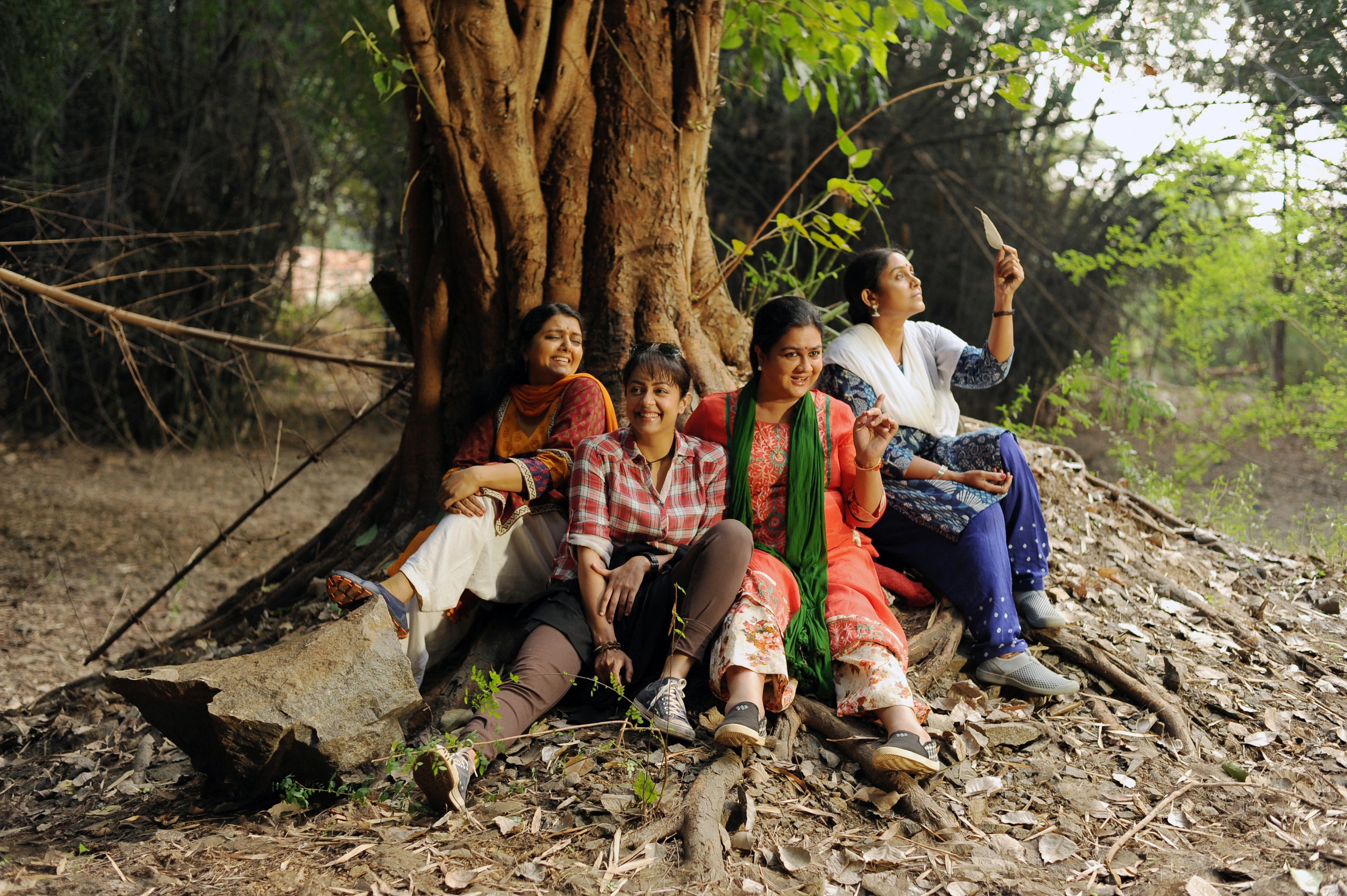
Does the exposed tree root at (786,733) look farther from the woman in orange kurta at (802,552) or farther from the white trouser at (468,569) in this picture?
the white trouser at (468,569)

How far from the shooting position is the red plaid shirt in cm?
305

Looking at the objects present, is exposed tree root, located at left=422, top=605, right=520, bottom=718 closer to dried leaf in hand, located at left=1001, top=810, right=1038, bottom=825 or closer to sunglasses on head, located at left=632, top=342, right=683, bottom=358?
sunglasses on head, located at left=632, top=342, right=683, bottom=358

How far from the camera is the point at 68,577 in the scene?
6.45m

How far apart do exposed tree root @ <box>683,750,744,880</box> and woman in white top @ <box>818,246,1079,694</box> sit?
1089mm

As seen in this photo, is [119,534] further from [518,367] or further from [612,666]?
[612,666]

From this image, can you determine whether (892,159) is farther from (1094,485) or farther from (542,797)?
(542,797)

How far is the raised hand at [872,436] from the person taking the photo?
2.93 metres

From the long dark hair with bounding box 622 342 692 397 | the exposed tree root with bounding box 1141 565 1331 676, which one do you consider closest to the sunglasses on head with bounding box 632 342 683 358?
the long dark hair with bounding box 622 342 692 397

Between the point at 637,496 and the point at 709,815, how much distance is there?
106cm

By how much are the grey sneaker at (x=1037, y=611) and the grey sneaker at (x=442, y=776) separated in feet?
6.69

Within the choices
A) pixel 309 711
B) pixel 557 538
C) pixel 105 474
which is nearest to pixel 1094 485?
pixel 557 538

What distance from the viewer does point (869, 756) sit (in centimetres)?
270

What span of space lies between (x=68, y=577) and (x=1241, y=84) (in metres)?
8.98

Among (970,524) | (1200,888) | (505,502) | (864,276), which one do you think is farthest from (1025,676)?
(505,502)
